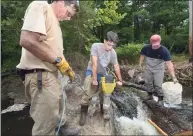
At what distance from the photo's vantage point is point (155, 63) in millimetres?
5961

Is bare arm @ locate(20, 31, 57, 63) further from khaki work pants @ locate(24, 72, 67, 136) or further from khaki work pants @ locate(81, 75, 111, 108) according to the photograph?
khaki work pants @ locate(81, 75, 111, 108)

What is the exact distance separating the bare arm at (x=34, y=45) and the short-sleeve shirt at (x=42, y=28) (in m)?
0.04

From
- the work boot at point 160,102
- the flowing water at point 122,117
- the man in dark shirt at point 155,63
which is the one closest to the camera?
the flowing water at point 122,117

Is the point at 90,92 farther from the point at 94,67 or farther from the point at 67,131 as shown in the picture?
the point at 67,131

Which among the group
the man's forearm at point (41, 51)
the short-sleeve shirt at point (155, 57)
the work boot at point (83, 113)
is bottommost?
the work boot at point (83, 113)

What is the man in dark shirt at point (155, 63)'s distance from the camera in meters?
5.71

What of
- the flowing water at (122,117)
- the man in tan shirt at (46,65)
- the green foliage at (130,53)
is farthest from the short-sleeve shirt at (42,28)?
the green foliage at (130,53)

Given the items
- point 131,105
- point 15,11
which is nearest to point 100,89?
point 131,105

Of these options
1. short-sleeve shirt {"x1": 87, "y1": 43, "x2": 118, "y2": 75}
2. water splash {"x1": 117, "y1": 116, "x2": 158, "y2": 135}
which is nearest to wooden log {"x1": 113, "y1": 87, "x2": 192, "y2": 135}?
water splash {"x1": 117, "y1": 116, "x2": 158, "y2": 135}

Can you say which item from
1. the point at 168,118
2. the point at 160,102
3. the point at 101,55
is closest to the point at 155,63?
the point at 160,102

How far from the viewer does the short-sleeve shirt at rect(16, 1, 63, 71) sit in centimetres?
226

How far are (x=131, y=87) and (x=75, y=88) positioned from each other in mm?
1747

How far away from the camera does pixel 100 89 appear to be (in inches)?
176

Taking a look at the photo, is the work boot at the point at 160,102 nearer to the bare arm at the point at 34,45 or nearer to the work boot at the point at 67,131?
the work boot at the point at 67,131
